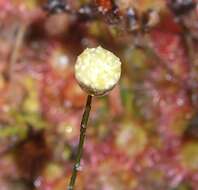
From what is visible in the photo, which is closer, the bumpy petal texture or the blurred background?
the bumpy petal texture

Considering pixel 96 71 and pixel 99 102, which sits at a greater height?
pixel 96 71

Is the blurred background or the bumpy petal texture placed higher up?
the bumpy petal texture

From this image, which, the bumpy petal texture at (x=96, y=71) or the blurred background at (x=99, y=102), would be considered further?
the blurred background at (x=99, y=102)

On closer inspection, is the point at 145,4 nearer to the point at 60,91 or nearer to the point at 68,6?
the point at 68,6

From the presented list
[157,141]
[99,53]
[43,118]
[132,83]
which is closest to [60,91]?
[43,118]

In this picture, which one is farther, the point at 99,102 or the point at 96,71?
the point at 99,102
